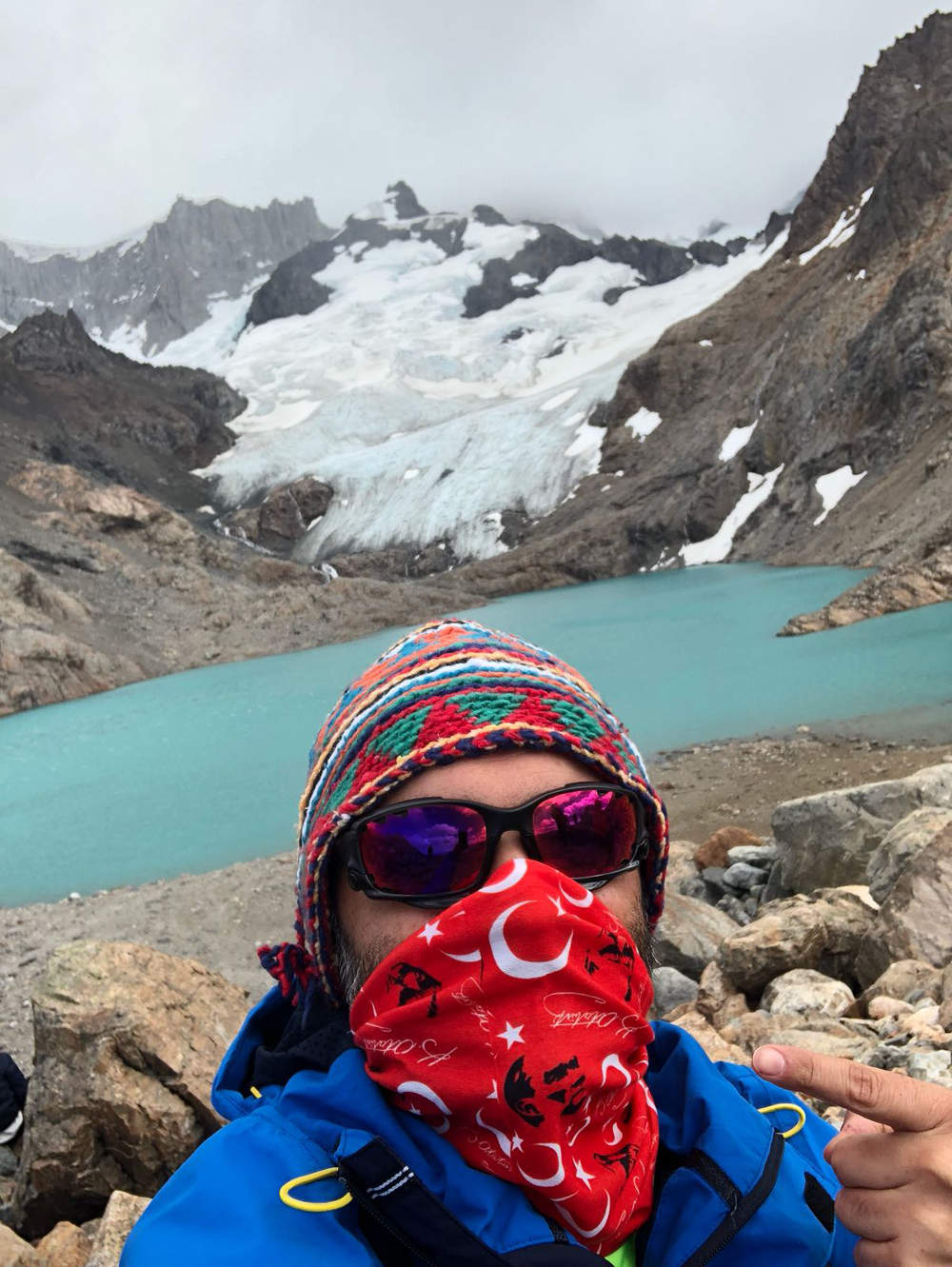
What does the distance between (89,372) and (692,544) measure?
→ 62.8 metres

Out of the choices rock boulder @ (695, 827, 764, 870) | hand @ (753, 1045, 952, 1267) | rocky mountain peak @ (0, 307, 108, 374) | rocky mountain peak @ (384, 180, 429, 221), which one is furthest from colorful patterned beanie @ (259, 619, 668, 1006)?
rocky mountain peak @ (384, 180, 429, 221)

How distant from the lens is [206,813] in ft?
47.7

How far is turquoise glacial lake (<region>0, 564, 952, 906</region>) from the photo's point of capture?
12.9 metres

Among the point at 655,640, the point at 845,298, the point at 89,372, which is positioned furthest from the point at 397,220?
the point at 655,640

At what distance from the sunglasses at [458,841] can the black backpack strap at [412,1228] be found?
0.46m

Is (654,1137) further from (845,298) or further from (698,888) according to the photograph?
(845,298)

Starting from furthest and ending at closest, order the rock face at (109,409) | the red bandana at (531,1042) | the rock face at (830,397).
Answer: the rock face at (109,409) → the rock face at (830,397) → the red bandana at (531,1042)

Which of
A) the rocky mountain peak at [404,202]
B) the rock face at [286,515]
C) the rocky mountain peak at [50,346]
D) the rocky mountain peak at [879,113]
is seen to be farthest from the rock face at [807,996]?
the rocky mountain peak at [404,202]

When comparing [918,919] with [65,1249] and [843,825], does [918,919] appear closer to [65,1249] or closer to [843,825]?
[843,825]

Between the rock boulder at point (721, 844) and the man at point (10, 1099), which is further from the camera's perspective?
the rock boulder at point (721, 844)

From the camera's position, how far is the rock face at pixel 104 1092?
3.66 metres

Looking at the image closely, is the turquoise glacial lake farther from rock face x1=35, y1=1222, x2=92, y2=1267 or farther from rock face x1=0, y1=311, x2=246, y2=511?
rock face x1=0, y1=311, x2=246, y2=511

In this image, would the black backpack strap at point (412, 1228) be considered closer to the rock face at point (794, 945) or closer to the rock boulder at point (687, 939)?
the rock face at point (794, 945)

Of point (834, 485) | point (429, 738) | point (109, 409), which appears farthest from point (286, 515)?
point (429, 738)
